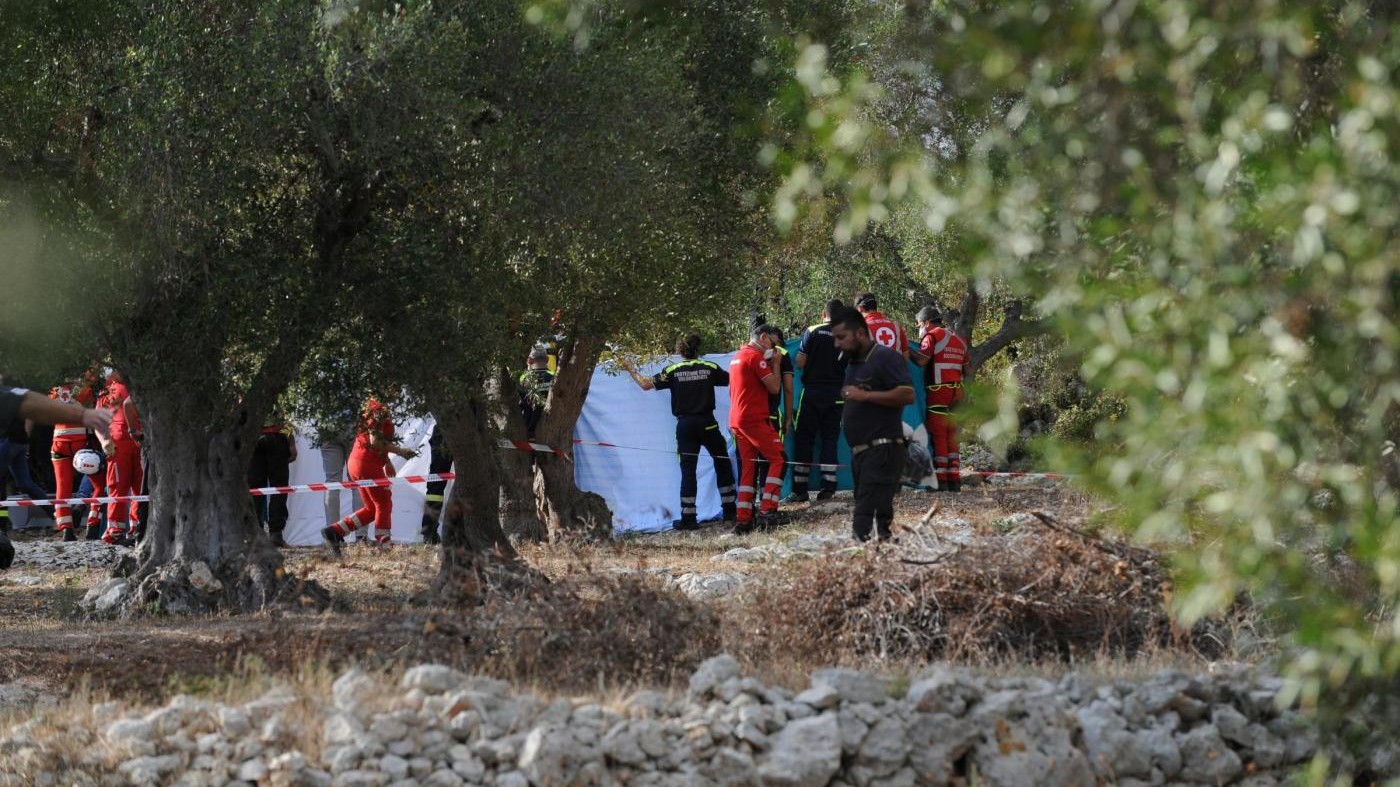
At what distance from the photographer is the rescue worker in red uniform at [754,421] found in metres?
15.2

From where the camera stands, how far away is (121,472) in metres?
16.6

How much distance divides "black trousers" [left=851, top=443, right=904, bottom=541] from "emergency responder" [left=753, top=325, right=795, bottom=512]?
187 inches

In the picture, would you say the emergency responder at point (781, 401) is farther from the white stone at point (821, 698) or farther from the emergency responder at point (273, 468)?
the white stone at point (821, 698)

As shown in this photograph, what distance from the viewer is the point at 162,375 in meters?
10.4

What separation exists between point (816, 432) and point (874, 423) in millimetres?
6481

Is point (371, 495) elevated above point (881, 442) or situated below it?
below

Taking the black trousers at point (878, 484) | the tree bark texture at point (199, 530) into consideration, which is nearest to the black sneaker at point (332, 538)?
the tree bark texture at point (199, 530)

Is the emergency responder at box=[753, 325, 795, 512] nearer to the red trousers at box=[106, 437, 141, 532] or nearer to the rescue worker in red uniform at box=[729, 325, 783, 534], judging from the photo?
the rescue worker in red uniform at box=[729, 325, 783, 534]

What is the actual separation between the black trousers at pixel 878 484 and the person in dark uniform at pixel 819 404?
5.66m

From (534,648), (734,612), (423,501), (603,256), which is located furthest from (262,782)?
(423,501)

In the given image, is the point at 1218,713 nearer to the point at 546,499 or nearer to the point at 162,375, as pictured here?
the point at 162,375

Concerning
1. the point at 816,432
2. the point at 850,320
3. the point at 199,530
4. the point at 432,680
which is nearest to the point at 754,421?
the point at 816,432

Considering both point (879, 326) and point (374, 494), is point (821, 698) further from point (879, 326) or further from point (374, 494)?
point (374, 494)

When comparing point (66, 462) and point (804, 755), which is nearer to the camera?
point (804, 755)
